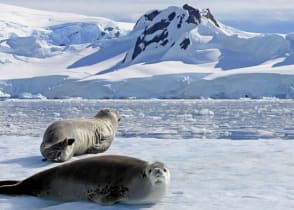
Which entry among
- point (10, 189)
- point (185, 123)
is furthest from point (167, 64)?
point (10, 189)

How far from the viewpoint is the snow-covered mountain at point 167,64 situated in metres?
75.9

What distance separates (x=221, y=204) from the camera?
3861 millimetres

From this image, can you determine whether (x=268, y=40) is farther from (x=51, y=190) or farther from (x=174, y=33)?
(x=51, y=190)

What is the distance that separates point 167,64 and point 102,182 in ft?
374

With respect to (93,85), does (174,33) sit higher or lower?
higher

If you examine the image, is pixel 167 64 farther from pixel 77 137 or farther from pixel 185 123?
pixel 77 137

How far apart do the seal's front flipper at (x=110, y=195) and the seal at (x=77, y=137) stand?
6.91ft

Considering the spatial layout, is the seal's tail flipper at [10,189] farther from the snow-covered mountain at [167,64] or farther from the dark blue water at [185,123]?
the snow-covered mountain at [167,64]

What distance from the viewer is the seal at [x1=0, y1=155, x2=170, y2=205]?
375 centimetres

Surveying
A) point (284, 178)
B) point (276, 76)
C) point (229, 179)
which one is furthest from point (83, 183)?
point (276, 76)

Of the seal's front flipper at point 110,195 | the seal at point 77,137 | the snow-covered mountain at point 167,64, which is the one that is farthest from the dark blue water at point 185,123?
the snow-covered mountain at point 167,64

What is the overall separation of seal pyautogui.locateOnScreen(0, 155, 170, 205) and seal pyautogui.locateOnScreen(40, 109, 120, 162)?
1.63 metres

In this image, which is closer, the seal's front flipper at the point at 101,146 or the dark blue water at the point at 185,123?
the seal's front flipper at the point at 101,146

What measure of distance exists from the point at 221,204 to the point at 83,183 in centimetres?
94
